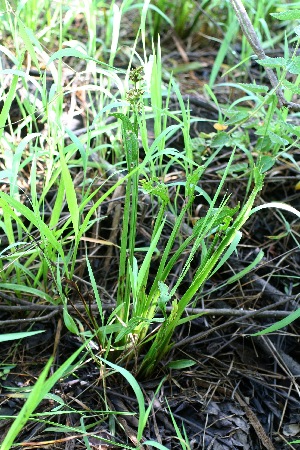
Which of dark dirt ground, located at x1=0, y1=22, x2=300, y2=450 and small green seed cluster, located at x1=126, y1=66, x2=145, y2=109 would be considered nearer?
small green seed cluster, located at x1=126, y1=66, x2=145, y2=109

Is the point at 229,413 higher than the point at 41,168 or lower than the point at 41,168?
lower

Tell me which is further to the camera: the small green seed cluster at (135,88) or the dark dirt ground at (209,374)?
the dark dirt ground at (209,374)

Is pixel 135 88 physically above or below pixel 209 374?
above

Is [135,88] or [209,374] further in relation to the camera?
[209,374]

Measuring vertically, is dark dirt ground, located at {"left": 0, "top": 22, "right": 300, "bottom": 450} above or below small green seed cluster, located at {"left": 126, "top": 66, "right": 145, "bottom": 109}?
below

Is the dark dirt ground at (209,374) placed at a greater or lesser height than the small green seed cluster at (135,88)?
lesser

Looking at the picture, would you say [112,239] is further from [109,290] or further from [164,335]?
[164,335]

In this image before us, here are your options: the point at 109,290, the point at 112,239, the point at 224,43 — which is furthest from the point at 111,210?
the point at 224,43

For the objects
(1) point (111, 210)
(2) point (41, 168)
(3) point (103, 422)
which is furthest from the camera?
(2) point (41, 168)
